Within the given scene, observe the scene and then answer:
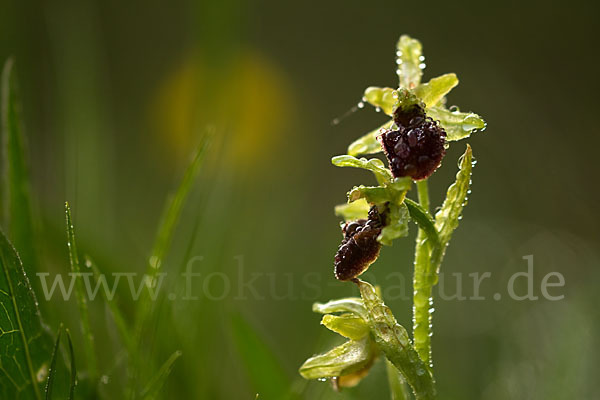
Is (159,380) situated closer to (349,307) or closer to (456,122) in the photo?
(349,307)

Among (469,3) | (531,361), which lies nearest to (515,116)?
(531,361)

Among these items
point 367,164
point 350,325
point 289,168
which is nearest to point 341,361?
point 350,325

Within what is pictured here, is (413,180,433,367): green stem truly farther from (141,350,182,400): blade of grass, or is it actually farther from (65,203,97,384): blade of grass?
(65,203,97,384): blade of grass

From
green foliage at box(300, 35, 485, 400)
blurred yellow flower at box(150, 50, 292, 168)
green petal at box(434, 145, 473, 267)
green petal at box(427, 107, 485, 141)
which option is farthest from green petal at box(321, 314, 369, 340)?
blurred yellow flower at box(150, 50, 292, 168)

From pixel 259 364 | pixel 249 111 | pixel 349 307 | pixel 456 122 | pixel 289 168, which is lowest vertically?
pixel 259 364

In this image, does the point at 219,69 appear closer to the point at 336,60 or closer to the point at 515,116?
the point at 515,116

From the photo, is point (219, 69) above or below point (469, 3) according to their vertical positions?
below
